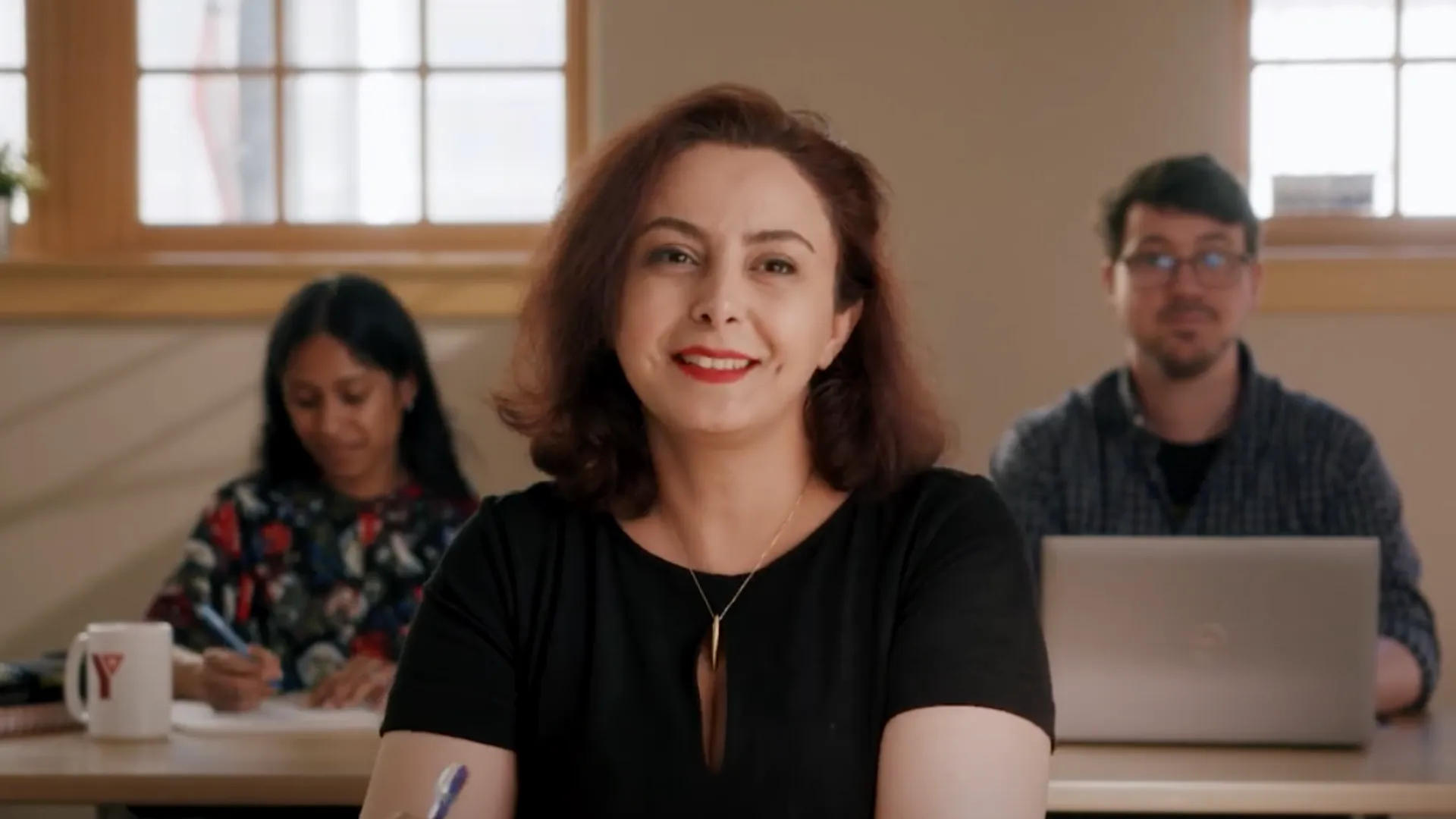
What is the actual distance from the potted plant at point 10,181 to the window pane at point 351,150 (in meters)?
0.44

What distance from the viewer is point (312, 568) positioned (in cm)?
283

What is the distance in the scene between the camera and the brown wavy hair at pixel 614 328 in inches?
64.9

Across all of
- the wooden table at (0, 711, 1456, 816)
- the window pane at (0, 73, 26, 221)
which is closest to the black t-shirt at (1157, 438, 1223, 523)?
the wooden table at (0, 711, 1456, 816)

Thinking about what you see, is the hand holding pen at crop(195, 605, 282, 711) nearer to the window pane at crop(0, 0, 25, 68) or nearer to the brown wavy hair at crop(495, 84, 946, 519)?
the brown wavy hair at crop(495, 84, 946, 519)

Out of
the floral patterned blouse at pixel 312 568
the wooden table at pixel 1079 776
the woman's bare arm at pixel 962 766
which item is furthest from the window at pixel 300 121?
the woman's bare arm at pixel 962 766

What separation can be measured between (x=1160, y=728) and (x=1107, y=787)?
0.19 meters

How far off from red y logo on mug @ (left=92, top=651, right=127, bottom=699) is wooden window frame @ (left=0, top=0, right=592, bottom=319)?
147 cm

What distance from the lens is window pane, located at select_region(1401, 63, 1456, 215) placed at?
11.8ft

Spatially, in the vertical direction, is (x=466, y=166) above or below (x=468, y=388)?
above

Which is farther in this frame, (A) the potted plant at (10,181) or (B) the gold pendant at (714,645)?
(A) the potted plant at (10,181)

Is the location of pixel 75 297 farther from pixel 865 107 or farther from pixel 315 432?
pixel 865 107

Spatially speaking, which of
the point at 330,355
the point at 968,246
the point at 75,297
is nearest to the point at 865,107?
Result: the point at 968,246

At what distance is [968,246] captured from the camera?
11.3ft

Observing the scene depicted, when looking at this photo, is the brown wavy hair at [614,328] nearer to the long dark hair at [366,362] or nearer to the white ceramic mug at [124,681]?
the white ceramic mug at [124,681]
